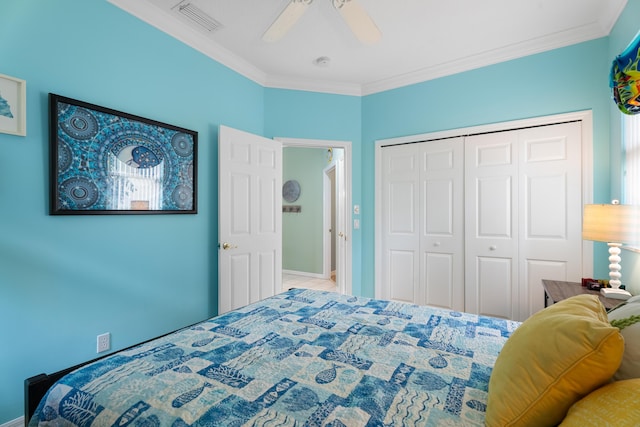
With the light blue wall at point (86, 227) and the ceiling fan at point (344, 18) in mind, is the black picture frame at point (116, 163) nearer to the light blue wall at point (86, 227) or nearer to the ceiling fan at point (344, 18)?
the light blue wall at point (86, 227)

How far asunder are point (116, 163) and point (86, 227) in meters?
0.47

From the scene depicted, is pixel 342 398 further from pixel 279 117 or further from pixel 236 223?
pixel 279 117

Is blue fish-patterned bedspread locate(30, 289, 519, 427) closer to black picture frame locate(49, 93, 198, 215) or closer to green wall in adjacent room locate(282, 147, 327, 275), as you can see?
black picture frame locate(49, 93, 198, 215)

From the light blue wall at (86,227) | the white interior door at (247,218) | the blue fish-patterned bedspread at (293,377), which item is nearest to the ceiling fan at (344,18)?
the light blue wall at (86,227)

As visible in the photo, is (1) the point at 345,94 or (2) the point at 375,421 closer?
(2) the point at 375,421

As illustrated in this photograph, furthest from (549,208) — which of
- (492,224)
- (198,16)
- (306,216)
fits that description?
(306,216)

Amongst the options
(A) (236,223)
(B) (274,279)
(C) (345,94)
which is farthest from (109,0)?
(B) (274,279)

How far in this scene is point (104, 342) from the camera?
6.67 feet

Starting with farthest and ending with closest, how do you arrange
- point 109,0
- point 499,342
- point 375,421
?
point 109,0 < point 499,342 < point 375,421

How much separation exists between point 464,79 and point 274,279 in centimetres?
291

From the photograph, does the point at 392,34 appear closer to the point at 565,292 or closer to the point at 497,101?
the point at 497,101

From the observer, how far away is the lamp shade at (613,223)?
1.67m

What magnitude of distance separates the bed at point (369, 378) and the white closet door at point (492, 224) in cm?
170

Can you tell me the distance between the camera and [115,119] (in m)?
2.07
